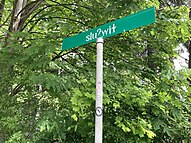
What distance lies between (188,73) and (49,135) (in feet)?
5.38

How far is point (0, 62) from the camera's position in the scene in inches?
112

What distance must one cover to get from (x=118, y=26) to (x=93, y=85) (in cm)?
94

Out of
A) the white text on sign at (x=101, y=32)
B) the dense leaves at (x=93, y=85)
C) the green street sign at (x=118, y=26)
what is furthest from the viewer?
the dense leaves at (x=93, y=85)

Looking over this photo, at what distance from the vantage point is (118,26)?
5.45 ft

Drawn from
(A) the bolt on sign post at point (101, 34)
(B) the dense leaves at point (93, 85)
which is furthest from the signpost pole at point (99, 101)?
(B) the dense leaves at point (93, 85)

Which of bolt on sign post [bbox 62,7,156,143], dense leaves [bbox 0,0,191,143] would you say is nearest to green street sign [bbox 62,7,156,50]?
bolt on sign post [bbox 62,7,156,143]

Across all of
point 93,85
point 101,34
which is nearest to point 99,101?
point 101,34

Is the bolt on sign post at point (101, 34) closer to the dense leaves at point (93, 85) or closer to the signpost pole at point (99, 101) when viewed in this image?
the signpost pole at point (99, 101)

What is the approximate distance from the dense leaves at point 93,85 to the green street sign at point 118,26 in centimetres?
57

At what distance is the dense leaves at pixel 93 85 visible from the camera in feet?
8.09

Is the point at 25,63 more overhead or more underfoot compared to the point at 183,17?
more underfoot

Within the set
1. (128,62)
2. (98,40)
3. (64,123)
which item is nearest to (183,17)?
(128,62)

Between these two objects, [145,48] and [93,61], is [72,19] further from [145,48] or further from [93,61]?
[145,48]

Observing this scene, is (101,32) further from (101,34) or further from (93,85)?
(93,85)
